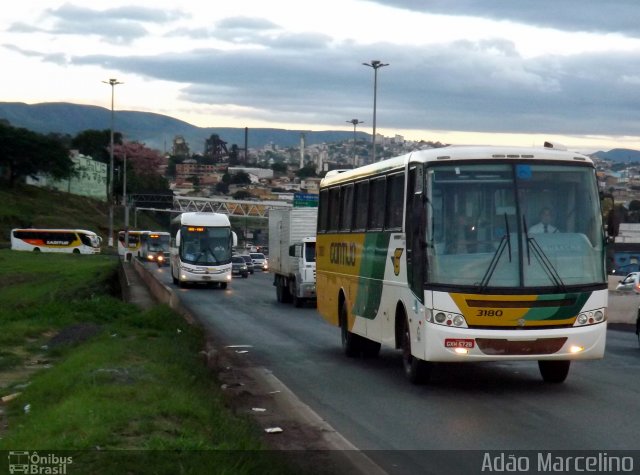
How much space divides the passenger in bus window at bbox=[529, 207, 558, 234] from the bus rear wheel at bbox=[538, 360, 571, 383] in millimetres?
1954

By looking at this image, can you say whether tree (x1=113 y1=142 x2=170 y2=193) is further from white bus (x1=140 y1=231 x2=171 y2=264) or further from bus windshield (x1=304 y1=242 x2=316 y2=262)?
bus windshield (x1=304 y1=242 x2=316 y2=262)

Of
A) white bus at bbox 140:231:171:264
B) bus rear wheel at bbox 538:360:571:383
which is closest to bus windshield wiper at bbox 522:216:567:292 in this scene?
bus rear wheel at bbox 538:360:571:383

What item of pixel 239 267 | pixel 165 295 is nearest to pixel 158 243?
pixel 239 267

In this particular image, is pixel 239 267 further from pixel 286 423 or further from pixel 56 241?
pixel 286 423

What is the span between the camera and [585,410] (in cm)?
1298

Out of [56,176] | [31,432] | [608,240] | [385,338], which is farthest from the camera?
[56,176]

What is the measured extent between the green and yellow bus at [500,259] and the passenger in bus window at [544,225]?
14 mm

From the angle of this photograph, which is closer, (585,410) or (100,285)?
(585,410)

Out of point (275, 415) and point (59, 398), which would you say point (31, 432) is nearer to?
point (59, 398)

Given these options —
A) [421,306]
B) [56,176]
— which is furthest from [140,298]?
[56,176]

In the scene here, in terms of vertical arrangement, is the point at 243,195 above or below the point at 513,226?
above

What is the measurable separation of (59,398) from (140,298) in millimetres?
22203

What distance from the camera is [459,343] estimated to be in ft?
46.0

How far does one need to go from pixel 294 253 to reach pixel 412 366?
22584 millimetres
